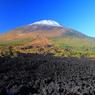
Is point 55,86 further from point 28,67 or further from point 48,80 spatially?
point 28,67

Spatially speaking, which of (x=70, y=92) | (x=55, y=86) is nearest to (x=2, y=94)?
(x=55, y=86)

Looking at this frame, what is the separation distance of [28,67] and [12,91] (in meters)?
3.30

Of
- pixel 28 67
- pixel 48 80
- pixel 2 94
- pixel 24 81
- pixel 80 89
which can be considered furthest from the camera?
pixel 28 67

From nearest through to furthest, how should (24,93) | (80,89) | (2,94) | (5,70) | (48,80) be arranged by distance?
(2,94) < (24,93) < (80,89) < (48,80) < (5,70)

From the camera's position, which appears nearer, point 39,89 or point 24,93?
point 24,93

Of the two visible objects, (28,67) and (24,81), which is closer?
(24,81)

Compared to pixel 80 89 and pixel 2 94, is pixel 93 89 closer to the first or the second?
pixel 80 89

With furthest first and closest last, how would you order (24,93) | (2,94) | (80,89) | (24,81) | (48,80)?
1. (48,80)
2. (24,81)
3. (80,89)
4. (24,93)
5. (2,94)

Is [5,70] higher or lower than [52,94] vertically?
higher

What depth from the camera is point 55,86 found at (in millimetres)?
3887

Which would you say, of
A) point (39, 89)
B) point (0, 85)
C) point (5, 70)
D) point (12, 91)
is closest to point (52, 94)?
point (39, 89)

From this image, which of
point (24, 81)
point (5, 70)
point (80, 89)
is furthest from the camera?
point (5, 70)

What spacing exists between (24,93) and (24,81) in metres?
0.80

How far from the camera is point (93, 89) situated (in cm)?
374
